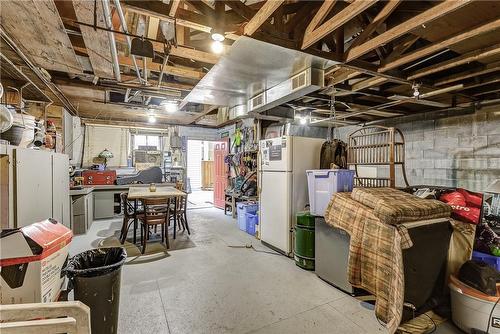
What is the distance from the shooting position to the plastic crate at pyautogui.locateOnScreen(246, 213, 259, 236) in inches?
198

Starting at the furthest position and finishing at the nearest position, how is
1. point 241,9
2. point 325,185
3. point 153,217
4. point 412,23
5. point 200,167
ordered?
point 200,167, point 153,217, point 325,185, point 241,9, point 412,23

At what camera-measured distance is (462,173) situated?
4.35 meters

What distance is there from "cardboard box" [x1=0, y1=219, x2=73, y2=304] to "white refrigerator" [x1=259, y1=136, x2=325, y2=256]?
9.56ft

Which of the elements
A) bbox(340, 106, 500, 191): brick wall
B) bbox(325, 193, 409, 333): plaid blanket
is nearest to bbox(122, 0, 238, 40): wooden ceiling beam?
bbox(325, 193, 409, 333): plaid blanket

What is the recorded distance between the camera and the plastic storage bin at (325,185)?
3072 millimetres

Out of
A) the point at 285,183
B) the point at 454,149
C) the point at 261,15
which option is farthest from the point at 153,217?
the point at 454,149

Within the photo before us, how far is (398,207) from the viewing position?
6.98 feet

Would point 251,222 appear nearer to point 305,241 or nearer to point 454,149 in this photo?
point 305,241

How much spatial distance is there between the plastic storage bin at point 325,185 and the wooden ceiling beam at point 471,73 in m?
1.79

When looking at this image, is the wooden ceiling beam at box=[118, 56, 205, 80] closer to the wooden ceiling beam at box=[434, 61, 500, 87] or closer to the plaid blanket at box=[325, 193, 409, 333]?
the plaid blanket at box=[325, 193, 409, 333]

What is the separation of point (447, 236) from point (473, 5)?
2008 millimetres

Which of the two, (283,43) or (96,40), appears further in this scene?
(96,40)

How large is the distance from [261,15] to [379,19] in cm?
100

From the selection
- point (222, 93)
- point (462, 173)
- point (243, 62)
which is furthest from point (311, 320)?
point (462, 173)
